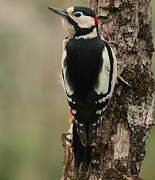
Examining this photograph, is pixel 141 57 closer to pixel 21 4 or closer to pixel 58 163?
pixel 58 163

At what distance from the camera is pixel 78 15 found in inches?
183

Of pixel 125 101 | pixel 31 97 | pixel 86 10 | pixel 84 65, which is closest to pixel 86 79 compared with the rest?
pixel 84 65

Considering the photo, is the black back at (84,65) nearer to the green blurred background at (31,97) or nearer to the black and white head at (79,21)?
the black and white head at (79,21)

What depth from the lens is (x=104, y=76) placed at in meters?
4.57

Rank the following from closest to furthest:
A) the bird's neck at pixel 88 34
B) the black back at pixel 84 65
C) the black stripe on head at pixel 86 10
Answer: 1. the black back at pixel 84 65
2. the black stripe on head at pixel 86 10
3. the bird's neck at pixel 88 34

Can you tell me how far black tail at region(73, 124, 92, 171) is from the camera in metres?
4.56

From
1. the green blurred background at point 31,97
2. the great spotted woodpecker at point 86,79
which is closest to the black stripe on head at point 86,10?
the great spotted woodpecker at point 86,79

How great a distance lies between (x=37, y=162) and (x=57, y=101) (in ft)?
3.01

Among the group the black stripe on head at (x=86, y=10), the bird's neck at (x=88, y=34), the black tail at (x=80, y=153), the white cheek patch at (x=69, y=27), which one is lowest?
the black tail at (x=80, y=153)

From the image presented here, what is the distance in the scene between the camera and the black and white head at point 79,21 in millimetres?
4637

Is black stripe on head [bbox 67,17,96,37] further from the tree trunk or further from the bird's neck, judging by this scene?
the tree trunk

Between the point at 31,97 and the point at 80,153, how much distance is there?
1.95m

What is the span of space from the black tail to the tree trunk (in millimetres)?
51

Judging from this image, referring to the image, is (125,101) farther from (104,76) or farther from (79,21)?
(79,21)
